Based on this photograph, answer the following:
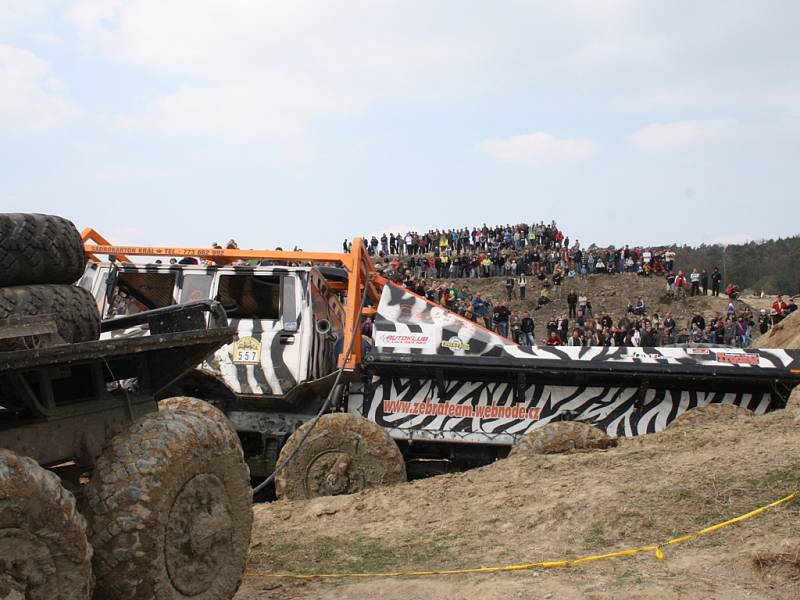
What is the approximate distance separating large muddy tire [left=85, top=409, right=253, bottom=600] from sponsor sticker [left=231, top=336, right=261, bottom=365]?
160 inches

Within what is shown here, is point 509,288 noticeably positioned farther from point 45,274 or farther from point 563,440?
point 45,274

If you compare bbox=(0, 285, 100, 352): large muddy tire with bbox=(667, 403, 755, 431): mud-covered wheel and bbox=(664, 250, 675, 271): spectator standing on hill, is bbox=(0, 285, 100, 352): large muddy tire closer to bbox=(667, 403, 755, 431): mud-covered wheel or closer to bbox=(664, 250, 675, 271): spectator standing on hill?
bbox=(667, 403, 755, 431): mud-covered wheel

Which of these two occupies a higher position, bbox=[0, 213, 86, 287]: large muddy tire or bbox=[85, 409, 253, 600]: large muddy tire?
bbox=[0, 213, 86, 287]: large muddy tire

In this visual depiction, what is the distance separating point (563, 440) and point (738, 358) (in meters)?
1.96

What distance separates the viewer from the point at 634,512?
236 inches

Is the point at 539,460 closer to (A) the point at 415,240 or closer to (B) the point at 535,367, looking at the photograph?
(B) the point at 535,367

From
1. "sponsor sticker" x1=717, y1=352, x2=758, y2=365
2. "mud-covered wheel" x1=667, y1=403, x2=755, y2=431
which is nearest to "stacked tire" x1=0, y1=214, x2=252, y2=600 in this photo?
"mud-covered wheel" x1=667, y1=403, x2=755, y2=431

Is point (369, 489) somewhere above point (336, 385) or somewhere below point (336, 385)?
below

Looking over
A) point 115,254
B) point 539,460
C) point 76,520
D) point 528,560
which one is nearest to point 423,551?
point 528,560

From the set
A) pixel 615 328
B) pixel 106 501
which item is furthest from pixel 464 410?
pixel 615 328

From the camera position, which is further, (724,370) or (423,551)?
(724,370)

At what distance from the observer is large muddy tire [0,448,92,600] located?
340cm

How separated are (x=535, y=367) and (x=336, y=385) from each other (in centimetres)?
200

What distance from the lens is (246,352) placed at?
9.24 metres
